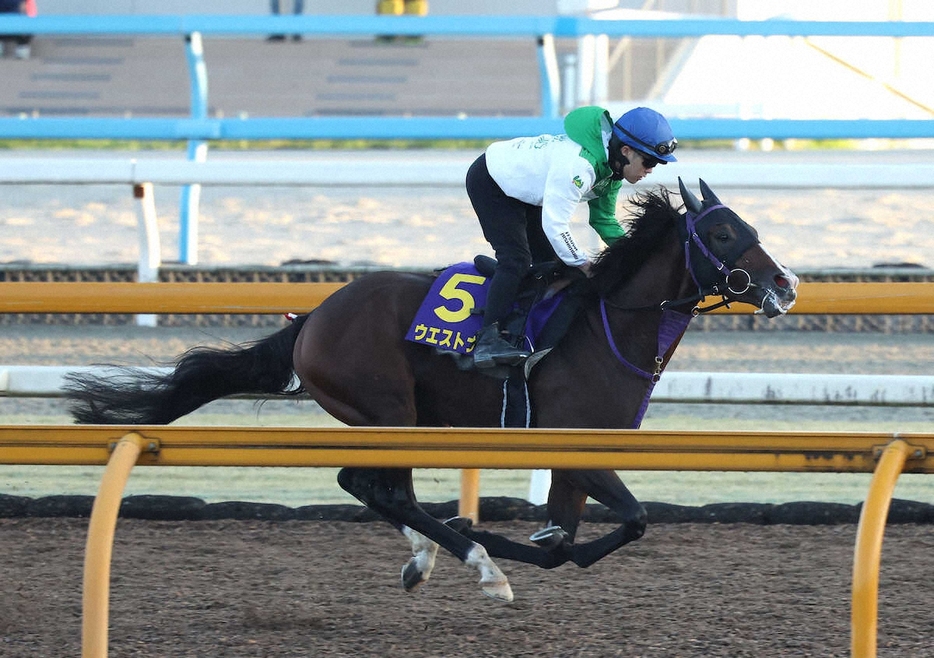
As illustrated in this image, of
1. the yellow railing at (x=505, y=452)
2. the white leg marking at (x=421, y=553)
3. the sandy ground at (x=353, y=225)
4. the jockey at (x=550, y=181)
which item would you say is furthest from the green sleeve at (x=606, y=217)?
the sandy ground at (x=353, y=225)

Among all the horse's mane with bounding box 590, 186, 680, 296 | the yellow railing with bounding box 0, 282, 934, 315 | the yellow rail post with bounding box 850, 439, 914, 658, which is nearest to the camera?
the yellow rail post with bounding box 850, 439, 914, 658

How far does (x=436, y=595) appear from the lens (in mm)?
3549

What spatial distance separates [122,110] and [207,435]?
532 inches

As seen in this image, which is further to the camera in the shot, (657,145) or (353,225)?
(353,225)

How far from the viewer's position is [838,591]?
11.5 ft

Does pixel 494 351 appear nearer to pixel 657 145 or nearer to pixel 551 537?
pixel 551 537

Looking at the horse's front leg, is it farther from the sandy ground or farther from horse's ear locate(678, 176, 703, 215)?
the sandy ground

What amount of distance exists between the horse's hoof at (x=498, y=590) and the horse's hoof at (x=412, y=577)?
19cm

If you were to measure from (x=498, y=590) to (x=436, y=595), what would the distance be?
254 millimetres

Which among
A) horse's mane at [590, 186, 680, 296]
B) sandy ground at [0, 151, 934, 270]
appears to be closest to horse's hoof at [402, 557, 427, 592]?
horse's mane at [590, 186, 680, 296]

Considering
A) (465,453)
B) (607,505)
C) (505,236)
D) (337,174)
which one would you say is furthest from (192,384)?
(337,174)

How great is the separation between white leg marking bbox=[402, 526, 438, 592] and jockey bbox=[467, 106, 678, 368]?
1.63ft

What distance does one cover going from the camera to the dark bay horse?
3514mm

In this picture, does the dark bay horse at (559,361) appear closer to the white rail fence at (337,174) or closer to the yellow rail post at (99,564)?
the yellow rail post at (99,564)
